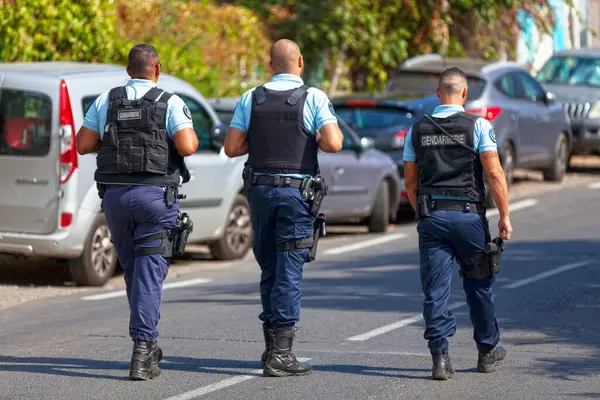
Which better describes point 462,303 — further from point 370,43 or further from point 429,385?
point 370,43

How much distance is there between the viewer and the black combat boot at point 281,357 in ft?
24.8

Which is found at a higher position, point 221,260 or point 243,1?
point 243,1

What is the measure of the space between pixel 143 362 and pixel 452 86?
7.48 feet

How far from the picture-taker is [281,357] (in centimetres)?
758

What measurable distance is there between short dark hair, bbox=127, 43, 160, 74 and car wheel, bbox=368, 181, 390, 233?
8.30m

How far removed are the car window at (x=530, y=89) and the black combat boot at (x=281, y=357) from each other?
12.4m

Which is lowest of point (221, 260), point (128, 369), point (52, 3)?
point (221, 260)

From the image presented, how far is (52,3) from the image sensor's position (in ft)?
53.5

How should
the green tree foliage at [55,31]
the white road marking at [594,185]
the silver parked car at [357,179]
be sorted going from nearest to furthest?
1. the silver parked car at [357,179]
2. the green tree foliage at [55,31]
3. the white road marking at [594,185]

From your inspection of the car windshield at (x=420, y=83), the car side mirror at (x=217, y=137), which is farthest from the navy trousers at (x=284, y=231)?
the car windshield at (x=420, y=83)

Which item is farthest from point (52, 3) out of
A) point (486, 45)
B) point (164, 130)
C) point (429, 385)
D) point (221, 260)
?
point (486, 45)

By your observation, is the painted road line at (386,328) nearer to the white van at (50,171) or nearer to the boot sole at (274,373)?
the boot sole at (274,373)

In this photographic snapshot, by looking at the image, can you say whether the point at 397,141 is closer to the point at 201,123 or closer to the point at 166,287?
the point at 201,123

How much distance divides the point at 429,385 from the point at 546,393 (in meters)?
0.63
